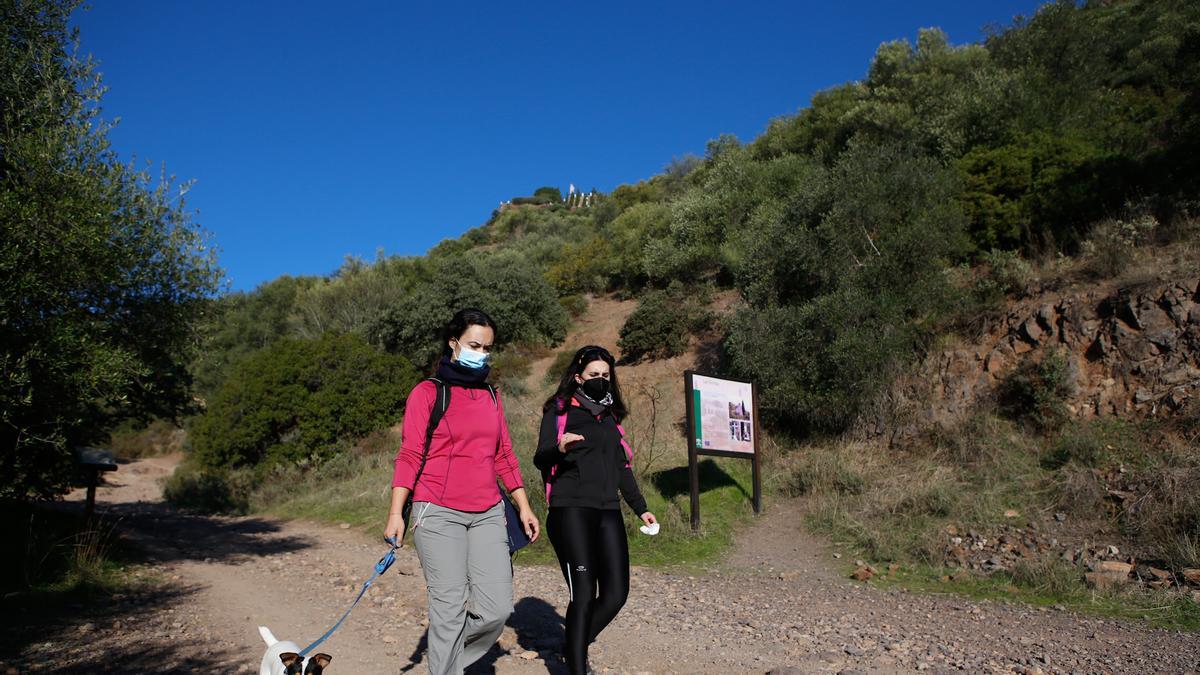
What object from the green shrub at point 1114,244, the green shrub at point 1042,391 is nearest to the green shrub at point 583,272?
the green shrub at point 1114,244

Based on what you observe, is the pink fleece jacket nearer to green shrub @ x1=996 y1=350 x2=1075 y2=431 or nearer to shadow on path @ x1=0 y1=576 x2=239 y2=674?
shadow on path @ x1=0 y1=576 x2=239 y2=674

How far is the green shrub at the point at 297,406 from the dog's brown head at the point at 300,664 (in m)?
17.2

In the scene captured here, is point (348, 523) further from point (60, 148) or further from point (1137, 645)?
point (1137, 645)

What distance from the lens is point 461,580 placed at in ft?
11.3

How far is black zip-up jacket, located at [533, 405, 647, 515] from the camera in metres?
3.99

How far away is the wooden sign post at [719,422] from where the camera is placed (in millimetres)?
9898

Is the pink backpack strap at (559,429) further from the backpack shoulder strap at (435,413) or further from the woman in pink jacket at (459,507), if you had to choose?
the backpack shoulder strap at (435,413)

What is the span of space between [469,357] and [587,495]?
1.02m

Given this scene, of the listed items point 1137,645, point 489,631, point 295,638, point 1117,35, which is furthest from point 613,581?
point 1117,35

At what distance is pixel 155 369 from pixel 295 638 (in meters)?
5.52

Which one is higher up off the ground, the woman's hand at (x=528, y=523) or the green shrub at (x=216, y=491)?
the woman's hand at (x=528, y=523)

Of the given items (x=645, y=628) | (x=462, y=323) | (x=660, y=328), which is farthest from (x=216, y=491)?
(x=462, y=323)

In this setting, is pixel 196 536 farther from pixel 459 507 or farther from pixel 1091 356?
pixel 1091 356

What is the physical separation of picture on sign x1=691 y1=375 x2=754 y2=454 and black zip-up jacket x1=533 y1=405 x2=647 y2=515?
5828 mm
